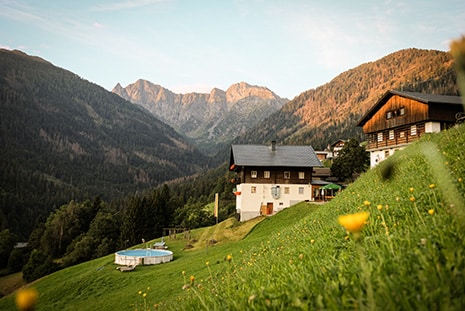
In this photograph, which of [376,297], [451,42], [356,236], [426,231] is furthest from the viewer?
[426,231]

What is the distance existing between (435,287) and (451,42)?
1.75 metres

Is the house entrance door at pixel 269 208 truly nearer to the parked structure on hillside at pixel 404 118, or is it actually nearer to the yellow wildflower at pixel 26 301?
the parked structure on hillside at pixel 404 118

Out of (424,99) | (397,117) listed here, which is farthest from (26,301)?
(397,117)

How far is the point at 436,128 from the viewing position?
39.8 m

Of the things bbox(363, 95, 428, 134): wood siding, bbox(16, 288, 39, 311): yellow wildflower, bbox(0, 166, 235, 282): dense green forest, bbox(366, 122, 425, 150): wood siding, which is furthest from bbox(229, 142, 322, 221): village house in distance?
bbox(16, 288, 39, 311): yellow wildflower

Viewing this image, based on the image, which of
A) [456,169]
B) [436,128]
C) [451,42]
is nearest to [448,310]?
[451,42]

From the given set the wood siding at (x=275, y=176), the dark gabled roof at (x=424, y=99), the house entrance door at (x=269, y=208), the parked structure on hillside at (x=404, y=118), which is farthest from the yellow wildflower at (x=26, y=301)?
the dark gabled roof at (x=424, y=99)

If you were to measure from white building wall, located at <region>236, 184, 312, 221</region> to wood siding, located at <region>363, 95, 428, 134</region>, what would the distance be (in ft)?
50.2

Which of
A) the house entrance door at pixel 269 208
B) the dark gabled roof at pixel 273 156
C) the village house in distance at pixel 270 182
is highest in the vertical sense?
the dark gabled roof at pixel 273 156

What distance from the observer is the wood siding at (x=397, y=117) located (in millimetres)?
40906

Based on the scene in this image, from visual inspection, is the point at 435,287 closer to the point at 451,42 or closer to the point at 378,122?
the point at 451,42

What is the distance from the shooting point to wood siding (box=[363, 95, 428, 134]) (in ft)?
134

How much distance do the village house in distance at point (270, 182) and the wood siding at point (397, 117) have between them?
472 inches

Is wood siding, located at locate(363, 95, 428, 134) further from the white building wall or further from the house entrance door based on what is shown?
the house entrance door
